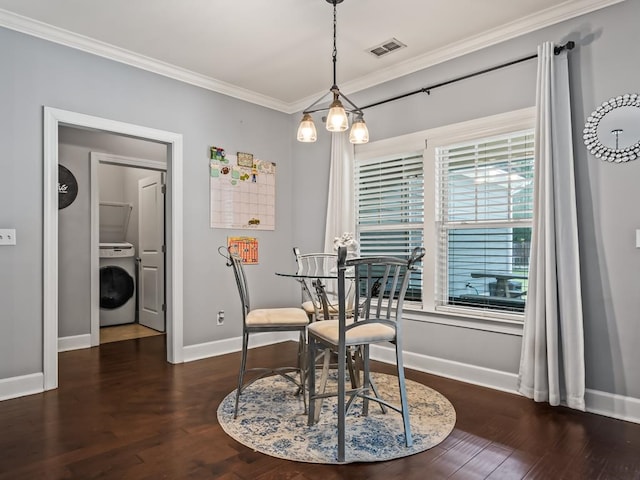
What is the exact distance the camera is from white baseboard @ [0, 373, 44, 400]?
2850 mm

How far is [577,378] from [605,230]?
3.12 ft

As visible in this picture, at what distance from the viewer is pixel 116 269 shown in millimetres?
5426

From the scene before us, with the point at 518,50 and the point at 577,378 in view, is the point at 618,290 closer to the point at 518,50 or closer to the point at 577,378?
the point at 577,378

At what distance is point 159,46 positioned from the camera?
3311 mm

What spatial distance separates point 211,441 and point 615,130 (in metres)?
3.03

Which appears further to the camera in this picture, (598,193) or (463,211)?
(463,211)

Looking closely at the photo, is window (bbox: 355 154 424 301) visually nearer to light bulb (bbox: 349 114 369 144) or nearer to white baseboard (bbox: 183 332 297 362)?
light bulb (bbox: 349 114 369 144)

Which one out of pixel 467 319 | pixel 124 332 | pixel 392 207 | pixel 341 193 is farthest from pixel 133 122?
pixel 467 319

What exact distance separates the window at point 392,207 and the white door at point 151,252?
2621 mm

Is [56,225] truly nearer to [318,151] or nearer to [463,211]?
[318,151]

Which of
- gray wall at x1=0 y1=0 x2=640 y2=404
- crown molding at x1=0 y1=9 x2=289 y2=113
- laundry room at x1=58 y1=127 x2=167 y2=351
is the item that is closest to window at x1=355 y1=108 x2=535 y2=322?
gray wall at x1=0 y1=0 x2=640 y2=404

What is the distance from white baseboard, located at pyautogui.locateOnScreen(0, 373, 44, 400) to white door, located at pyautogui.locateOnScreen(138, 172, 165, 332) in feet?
6.87

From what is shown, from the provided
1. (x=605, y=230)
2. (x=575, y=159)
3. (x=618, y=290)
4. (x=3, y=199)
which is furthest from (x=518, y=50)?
(x=3, y=199)

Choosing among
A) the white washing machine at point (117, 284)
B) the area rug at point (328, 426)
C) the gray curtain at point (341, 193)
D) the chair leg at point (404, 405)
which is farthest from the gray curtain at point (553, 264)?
the white washing machine at point (117, 284)
